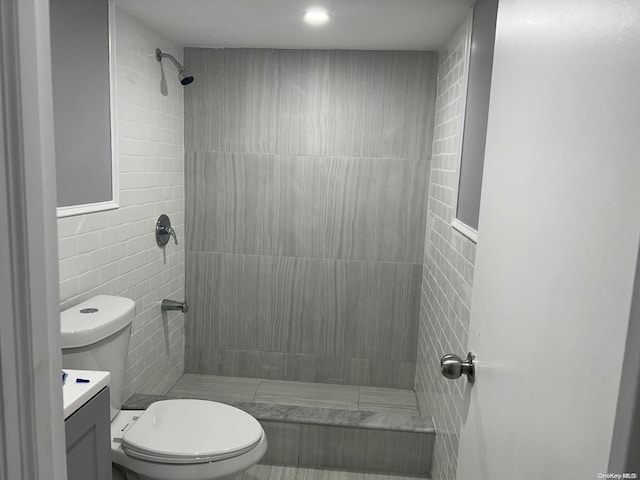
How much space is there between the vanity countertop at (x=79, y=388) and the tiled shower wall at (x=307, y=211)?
163 centimetres

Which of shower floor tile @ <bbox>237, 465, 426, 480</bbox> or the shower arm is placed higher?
the shower arm

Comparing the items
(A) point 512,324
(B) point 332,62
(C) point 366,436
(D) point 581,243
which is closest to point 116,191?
(B) point 332,62

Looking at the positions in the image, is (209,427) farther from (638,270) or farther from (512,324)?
Answer: (638,270)

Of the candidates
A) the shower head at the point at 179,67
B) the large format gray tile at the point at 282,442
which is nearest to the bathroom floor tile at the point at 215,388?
the large format gray tile at the point at 282,442

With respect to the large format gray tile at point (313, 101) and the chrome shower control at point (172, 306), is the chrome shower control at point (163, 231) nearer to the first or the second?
the chrome shower control at point (172, 306)

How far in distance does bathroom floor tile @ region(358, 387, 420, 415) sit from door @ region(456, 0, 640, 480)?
1814 millimetres

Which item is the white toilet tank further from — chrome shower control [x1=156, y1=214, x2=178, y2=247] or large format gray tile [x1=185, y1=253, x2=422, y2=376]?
large format gray tile [x1=185, y1=253, x2=422, y2=376]

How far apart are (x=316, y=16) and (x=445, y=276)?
4.26 feet

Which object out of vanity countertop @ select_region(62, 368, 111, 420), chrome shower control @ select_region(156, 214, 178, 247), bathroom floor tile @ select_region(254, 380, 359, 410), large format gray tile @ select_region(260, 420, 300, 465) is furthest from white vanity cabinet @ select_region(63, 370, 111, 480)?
bathroom floor tile @ select_region(254, 380, 359, 410)

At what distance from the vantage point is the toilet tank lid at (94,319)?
1603mm

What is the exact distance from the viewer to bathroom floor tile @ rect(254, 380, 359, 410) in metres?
2.76

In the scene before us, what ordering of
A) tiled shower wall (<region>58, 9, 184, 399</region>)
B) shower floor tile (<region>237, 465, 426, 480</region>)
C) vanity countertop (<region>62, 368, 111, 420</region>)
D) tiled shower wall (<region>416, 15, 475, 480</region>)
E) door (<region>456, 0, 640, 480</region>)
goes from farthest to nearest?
shower floor tile (<region>237, 465, 426, 480</region>), tiled shower wall (<region>58, 9, 184, 399</region>), tiled shower wall (<region>416, 15, 475, 480</region>), vanity countertop (<region>62, 368, 111, 420</region>), door (<region>456, 0, 640, 480</region>)

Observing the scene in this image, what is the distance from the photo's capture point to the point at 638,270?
0.46 metres

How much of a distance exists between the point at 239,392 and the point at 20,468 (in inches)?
94.7
